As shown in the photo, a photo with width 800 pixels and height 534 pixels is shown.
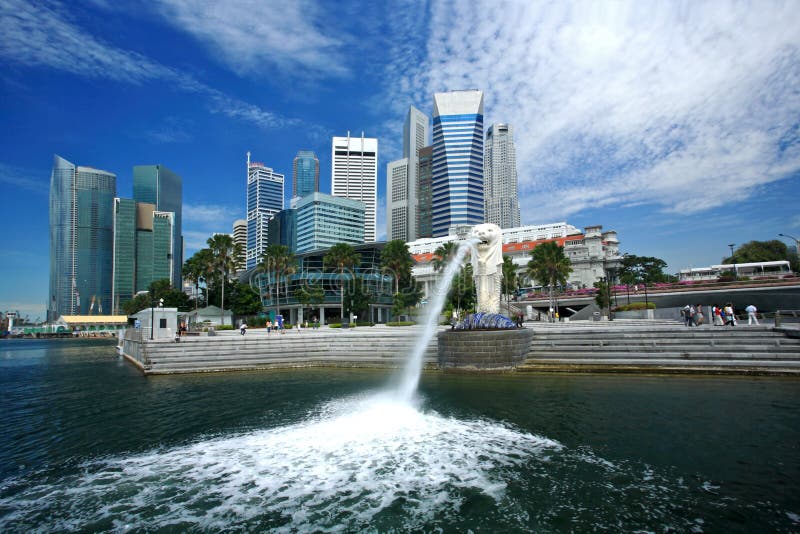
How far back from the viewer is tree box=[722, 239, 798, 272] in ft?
310

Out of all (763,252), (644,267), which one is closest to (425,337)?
(644,267)

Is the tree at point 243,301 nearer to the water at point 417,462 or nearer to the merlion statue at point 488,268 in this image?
the merlion statue at point 488,268

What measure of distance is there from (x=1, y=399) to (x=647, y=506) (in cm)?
2590

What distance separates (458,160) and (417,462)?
194 metres

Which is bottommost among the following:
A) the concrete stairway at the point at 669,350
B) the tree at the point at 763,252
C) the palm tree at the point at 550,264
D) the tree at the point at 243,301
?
the concrete stairway at the point at 669,350

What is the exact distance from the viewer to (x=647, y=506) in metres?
6.88

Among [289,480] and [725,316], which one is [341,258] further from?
[289,480]

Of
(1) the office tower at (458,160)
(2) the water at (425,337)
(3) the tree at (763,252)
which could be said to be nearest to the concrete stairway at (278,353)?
(2) the water at (425,337)

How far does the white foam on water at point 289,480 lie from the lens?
6.88 meters

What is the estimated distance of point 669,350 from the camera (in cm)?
2100

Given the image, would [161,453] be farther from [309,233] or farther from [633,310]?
[309,233]

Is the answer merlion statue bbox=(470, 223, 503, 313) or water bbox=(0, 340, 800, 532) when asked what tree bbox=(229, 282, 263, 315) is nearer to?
merlion statue bbox=(470, 223, 503, 313)

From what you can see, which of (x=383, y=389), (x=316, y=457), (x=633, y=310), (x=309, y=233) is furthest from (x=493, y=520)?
(x=309, y=233)

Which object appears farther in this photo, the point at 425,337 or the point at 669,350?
the point at 425,337
